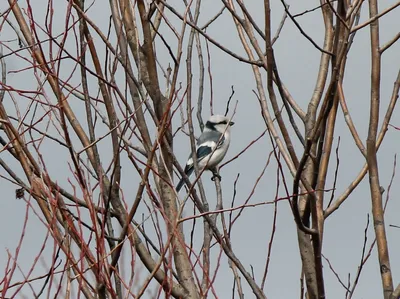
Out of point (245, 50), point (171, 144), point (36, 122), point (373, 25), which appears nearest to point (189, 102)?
point (171, 144)

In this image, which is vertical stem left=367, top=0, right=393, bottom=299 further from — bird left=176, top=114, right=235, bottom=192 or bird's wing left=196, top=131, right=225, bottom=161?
bird's wing left=196, top=131, right=225, bottom=161

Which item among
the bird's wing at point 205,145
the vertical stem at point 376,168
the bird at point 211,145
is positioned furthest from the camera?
the bird's wing at point 205,145

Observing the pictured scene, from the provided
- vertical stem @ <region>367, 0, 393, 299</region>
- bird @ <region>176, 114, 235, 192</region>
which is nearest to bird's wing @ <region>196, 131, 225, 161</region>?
bird @ <region>176, 114, 235, 192</region>

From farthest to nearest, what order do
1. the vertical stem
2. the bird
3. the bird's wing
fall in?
the bird's wing → the bird → the vertical stem

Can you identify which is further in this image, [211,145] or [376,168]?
[211,145]

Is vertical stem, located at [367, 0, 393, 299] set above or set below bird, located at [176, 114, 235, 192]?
below

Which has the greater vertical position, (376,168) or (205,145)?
(205,145)

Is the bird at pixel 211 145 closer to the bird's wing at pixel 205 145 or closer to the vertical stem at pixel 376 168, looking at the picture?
the bird's wing at pixel 205 145

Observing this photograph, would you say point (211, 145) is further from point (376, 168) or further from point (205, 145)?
point (376, 168)

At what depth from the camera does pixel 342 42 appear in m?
2.45

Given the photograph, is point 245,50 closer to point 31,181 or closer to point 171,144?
point 171,144

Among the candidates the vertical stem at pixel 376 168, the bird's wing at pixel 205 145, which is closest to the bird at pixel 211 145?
the bird's wing at pixel 205 145

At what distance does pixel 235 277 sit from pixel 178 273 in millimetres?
575

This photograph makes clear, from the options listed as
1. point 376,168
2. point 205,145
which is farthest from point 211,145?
point 376,168
